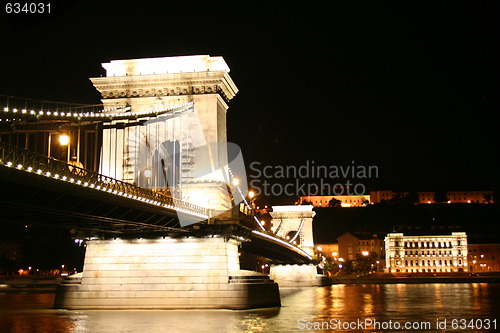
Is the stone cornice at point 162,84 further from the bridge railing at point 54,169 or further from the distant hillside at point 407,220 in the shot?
the distant hillside at point 407,220

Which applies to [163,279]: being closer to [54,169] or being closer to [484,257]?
[54,169]

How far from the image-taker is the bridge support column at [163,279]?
2947 cm

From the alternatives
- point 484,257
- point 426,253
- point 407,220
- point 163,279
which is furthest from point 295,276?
point 407,220

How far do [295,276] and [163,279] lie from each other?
42.6 meters

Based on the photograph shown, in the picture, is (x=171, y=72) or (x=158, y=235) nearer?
(x=158, y=235)

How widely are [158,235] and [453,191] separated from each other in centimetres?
15932

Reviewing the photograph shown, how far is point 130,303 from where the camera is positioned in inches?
1174

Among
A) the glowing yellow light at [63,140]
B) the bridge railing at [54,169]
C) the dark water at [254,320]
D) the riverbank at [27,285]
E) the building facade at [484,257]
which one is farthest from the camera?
the building facade at [484,257]

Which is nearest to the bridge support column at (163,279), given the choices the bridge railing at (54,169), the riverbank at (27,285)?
the bridge railing at (54,169)

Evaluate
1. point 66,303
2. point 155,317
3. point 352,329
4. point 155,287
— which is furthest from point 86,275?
point 352,329

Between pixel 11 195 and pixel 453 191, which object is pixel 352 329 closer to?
pixel 11 195

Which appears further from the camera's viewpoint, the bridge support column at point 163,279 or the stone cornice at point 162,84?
the stone cornice at point 162,84

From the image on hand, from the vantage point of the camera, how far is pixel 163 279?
30.1 m

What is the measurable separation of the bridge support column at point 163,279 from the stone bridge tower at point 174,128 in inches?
135
